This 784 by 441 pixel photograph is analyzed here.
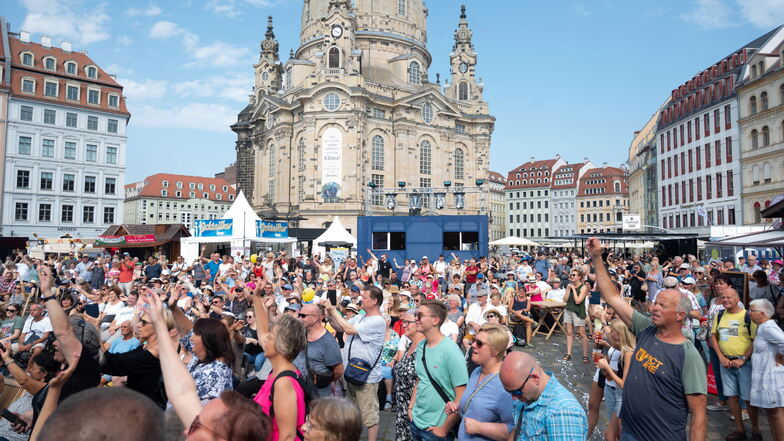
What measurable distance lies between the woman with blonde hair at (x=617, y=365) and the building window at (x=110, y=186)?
51.1 metres

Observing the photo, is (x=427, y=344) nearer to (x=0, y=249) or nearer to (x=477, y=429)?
(x=477, y=429)

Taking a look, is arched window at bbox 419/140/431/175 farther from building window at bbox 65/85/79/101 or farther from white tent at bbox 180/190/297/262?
building window at bbox 65/85/79/101

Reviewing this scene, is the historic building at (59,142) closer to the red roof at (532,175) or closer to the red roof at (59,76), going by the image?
the red roof at (59,76)

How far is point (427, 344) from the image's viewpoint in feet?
14.5

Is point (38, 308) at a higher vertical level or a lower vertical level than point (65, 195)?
lower

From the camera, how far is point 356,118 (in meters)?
48.2

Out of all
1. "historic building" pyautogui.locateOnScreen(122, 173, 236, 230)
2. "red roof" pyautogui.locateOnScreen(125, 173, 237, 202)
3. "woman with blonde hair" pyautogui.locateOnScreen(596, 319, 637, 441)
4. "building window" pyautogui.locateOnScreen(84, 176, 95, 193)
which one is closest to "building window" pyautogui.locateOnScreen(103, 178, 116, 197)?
"building window" pyautogui.locateOnScreen(84, 176, 95, 193)

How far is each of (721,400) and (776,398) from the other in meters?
1.82

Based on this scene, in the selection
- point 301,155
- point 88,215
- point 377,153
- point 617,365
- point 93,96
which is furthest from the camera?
point 377,153

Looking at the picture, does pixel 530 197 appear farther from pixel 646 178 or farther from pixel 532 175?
pixel 646 178

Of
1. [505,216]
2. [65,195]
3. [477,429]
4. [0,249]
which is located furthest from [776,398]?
[505,216]

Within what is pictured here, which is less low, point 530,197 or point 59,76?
point 59,76

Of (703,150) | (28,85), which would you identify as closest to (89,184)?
(28,85)

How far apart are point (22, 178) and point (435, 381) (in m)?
51.0
